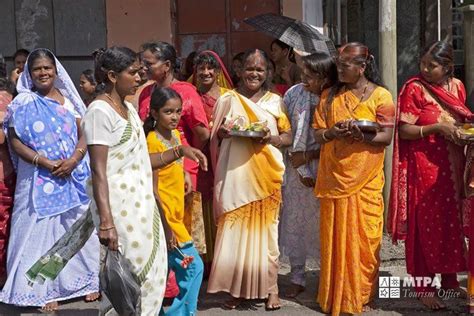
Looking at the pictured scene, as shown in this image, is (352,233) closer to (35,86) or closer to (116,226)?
(116,226)

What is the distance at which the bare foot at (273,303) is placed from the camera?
5117 millimetres

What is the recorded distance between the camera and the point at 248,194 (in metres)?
5.03

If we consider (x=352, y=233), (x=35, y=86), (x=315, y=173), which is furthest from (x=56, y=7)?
(x=352, y=233)

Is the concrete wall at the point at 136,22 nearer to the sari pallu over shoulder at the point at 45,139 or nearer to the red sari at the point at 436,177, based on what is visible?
the sari pallu over shoulder at the point at 45,139

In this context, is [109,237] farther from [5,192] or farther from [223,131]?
[5,192]

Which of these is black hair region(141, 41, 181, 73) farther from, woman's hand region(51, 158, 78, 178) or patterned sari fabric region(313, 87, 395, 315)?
patterned sari fabric region(313, 87, 395, 315)

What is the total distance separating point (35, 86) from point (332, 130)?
213 centimetres

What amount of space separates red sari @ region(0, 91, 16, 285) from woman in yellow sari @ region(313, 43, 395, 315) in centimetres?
228

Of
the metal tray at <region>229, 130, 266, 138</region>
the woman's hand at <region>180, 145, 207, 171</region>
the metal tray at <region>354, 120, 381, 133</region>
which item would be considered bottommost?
the woman's hand at <region>180, 145, 207, 171</region>

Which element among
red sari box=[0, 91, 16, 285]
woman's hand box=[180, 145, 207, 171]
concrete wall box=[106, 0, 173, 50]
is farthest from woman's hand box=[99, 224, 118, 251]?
concrete wall box=[106, 0, 173, 50]

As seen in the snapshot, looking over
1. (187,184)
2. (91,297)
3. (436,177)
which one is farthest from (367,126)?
(91,297)

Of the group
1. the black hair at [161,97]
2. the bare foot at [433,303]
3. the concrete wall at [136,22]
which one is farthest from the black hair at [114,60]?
the concrete wall at [136,22]

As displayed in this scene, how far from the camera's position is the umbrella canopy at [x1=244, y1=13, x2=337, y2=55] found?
5555mm

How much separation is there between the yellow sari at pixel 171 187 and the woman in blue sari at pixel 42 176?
0.93 m
